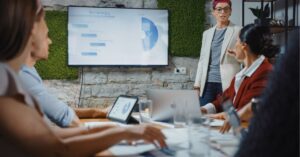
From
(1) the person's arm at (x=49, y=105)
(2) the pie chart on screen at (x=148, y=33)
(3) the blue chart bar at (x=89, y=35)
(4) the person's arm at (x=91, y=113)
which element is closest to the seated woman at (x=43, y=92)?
(1) the person's arm at (x=49, y=105)

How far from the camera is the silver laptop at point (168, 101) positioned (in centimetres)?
188

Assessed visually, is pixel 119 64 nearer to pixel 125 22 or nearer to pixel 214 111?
pixel 125 22

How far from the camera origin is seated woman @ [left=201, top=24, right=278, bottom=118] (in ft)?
7.26

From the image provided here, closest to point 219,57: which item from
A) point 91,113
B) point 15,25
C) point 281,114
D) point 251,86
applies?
→ point 251,86

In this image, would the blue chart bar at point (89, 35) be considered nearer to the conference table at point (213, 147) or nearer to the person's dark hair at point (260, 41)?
the person's dark hair at point (260, 41)

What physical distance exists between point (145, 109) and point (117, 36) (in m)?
2.27

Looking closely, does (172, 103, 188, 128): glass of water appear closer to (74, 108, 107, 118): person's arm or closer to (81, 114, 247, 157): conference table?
(81, 114, 247, 157): conference table

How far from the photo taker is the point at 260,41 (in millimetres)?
2398

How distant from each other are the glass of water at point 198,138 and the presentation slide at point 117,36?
295 cm

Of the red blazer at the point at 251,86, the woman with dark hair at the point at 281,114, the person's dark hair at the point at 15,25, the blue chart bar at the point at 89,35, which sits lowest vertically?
the red blazer at the point at 251,86

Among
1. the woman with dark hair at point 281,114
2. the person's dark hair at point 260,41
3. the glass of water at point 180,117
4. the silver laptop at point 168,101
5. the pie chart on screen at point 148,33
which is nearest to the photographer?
the woman with dark hair at point 281,114

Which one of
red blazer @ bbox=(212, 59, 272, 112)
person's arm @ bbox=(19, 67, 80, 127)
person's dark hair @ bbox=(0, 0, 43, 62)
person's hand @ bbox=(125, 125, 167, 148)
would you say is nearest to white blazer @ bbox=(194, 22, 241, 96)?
red blazer @ bbox=(212, 59, 272, 112)

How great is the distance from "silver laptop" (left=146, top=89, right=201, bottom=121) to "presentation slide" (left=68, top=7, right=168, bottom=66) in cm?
225

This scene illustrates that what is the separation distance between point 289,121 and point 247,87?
6.40 feet
